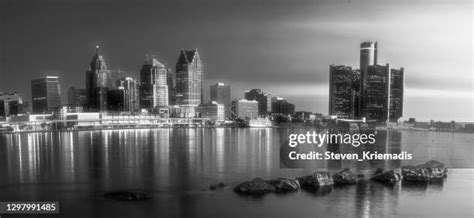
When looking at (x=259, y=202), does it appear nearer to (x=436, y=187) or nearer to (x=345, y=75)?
(x=436, y=187)

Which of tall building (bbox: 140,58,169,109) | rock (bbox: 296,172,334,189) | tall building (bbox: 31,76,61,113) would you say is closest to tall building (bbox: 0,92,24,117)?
tall building (bbox: 31,76,61,113)

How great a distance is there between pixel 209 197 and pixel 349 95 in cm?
547

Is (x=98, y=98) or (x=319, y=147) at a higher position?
(x=98, y=98)

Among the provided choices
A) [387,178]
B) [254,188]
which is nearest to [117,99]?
[254,188]

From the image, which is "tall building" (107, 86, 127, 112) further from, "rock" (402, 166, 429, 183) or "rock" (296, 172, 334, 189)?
"rock" (402, 166, 429, 183)

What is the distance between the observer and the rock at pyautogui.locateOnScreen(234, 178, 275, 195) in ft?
18.3

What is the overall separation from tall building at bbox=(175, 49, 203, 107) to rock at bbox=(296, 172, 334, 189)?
18.4 feet

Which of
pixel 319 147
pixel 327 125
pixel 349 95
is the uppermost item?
pixel 349 95

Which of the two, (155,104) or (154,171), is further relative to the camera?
(155,104)

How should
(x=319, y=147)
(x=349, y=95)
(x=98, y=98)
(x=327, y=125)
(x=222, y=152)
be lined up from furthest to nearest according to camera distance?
(x=98, y=98), (x=319, y=147), (x=327, y=125), (x=222, y=152), (x=349, y=95)

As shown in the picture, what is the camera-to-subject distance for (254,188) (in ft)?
18.5

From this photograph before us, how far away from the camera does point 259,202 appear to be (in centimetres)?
512

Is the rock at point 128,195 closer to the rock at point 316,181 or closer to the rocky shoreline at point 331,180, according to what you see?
the rocky shoreline at point 331,180

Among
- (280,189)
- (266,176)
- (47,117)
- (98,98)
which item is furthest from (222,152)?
(47,117)
